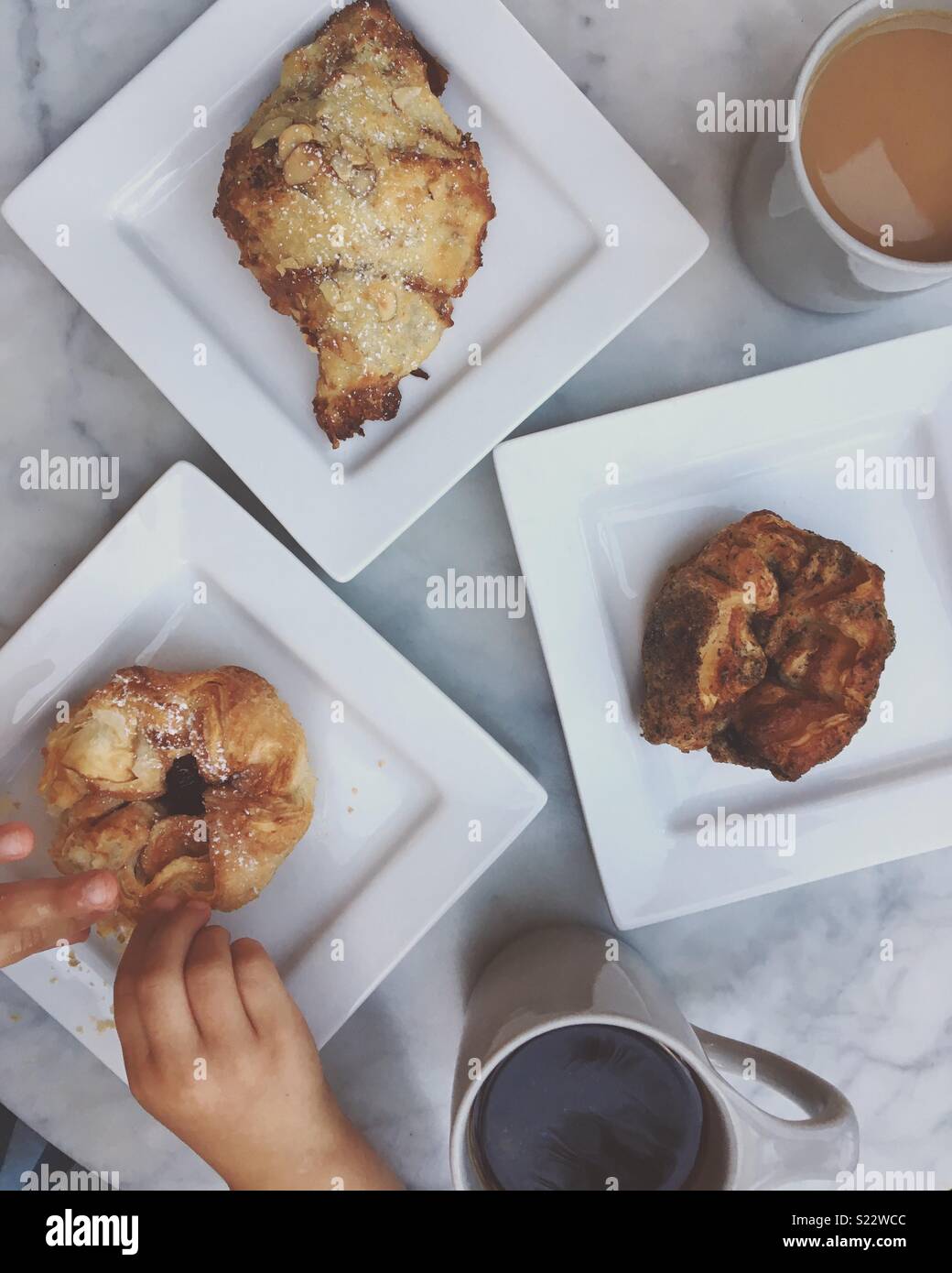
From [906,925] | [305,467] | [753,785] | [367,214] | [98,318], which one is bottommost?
[906,925]

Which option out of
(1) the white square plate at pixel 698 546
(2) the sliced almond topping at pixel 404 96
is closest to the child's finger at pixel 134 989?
(1) the white square plate at pixel 698 546

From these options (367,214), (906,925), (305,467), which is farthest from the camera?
(906,925)

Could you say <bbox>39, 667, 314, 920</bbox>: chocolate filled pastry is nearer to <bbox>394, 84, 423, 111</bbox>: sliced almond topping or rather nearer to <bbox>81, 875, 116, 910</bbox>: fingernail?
<bbox>81, 875, 116, 910</bbox>: fingernail

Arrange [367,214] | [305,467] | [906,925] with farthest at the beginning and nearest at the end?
1. [906,925]
2. [305,467]
3. [367,214]

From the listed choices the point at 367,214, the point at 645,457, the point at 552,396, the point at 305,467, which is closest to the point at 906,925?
the point at 645,457

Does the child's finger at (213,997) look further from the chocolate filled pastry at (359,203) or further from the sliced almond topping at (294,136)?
the sliced almond topping at (294,136)

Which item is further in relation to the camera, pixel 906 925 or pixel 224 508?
pixel 906 925
